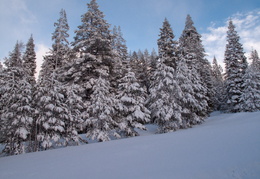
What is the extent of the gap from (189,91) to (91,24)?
1410 centimetres

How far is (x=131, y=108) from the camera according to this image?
14.6m

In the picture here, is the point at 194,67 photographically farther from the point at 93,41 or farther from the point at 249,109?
the point at 93,41

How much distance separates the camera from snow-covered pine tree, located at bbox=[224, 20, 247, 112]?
24188mm

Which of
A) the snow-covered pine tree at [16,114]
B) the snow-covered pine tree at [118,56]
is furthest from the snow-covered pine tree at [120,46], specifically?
the snow-covered pine tree at [16,114]

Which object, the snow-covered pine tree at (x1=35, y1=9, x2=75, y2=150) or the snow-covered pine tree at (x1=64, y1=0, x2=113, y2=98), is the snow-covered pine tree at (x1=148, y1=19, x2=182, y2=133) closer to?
the snow-covered pine tree at (x1=64, y1=0, x2=113, y2=98)

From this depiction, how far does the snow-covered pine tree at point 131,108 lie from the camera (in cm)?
1436

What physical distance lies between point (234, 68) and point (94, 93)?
24193mm

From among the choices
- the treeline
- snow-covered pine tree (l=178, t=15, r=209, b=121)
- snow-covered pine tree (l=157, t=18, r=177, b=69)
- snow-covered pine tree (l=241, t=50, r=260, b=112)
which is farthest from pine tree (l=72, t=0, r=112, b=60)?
snow-covered pine tree (l=241, t=50, r=260, b=112)

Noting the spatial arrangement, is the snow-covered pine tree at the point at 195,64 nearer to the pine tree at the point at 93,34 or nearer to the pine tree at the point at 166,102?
the pine tree at the point at 166,102

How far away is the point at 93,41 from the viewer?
54.4 feet

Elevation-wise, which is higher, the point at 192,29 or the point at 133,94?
the point at 192,29

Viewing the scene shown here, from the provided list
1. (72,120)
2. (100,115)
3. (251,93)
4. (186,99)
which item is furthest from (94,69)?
(251,93)

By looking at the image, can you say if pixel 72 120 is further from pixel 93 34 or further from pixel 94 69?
pixel 93 34

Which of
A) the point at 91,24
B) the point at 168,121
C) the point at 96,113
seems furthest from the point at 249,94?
the point at 91,24
